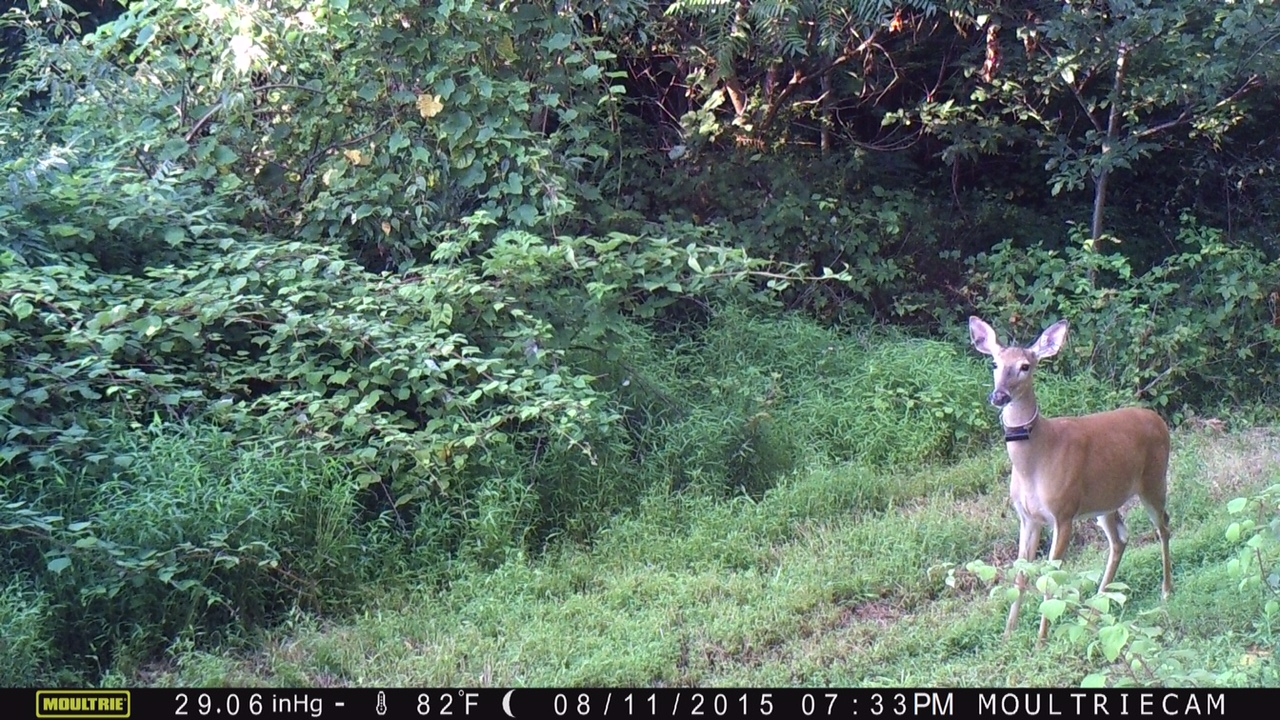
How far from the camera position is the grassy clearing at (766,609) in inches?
185

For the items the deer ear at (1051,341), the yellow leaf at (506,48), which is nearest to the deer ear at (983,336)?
the deer ear at (1051,341)

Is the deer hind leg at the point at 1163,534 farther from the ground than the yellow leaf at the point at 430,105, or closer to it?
closer to it

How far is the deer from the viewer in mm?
5391

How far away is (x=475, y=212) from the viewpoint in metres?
6.95

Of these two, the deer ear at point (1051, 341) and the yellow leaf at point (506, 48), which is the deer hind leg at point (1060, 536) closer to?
the deer ear at point (1051, 341)

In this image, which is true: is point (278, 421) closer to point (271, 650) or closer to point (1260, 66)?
point (271, 650)

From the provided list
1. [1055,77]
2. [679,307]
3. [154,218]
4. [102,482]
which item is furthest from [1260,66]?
[102,482]

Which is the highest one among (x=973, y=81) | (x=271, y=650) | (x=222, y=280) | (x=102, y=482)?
(x=973, y=81)

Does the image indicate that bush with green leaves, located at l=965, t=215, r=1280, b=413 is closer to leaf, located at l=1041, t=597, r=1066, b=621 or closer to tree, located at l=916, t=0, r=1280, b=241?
tree, located at l=916, t=0, r=1280, b=241

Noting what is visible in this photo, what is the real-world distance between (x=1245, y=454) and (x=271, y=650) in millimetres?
6022
